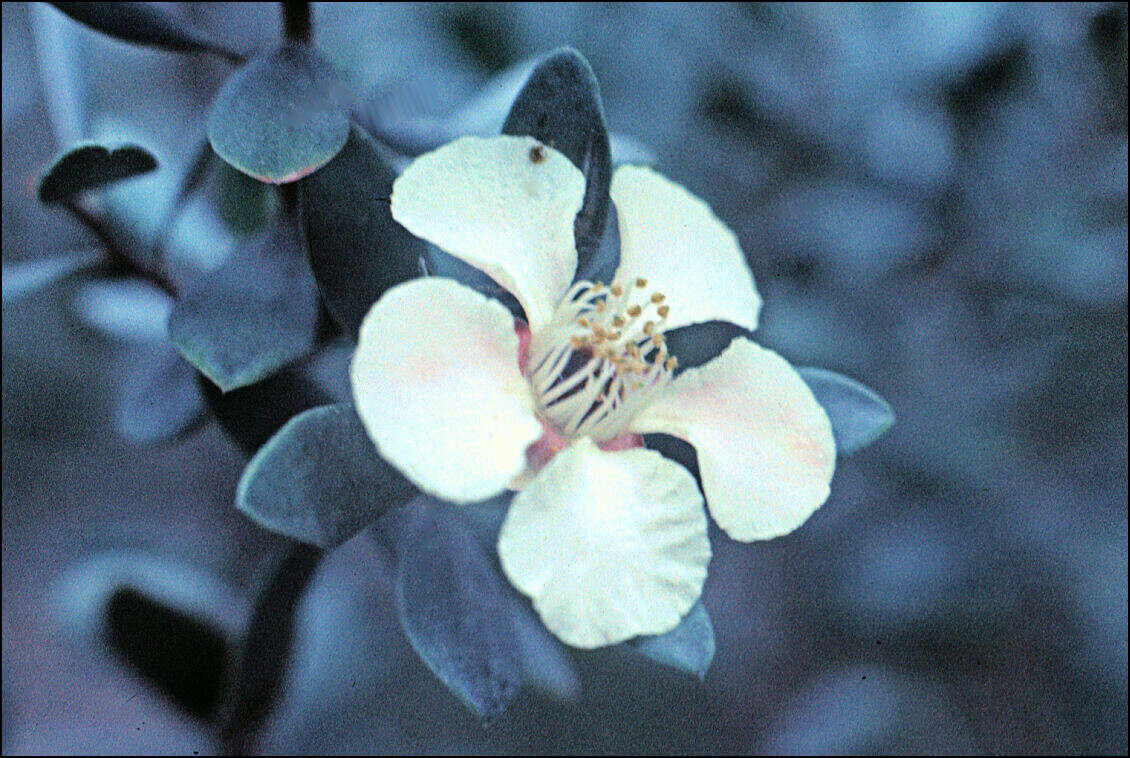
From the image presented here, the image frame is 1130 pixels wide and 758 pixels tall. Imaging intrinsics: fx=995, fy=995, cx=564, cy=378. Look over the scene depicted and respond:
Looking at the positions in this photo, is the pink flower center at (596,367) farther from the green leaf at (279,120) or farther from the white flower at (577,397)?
the green leaf at (279,120)

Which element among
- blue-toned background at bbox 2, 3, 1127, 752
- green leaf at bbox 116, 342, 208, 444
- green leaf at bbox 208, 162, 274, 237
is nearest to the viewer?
Answer: green leaf at bbox 116, 342, 208, 444

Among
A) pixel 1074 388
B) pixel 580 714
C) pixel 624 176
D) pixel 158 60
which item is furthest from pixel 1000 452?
pixel 158 60

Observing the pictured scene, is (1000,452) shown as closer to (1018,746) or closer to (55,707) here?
(1018,746)

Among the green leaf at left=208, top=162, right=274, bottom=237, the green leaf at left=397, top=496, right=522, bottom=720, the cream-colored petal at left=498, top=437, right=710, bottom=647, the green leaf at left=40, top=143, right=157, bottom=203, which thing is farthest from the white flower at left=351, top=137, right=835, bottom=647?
the green leaf at left=208, top=162, right=274, bottom=237

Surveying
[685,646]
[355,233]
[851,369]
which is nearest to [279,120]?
[355,233]

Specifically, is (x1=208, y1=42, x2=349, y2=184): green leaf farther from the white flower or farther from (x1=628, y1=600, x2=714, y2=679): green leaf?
(x1=628, y1=600, x2=714, y2=679): green leaf
